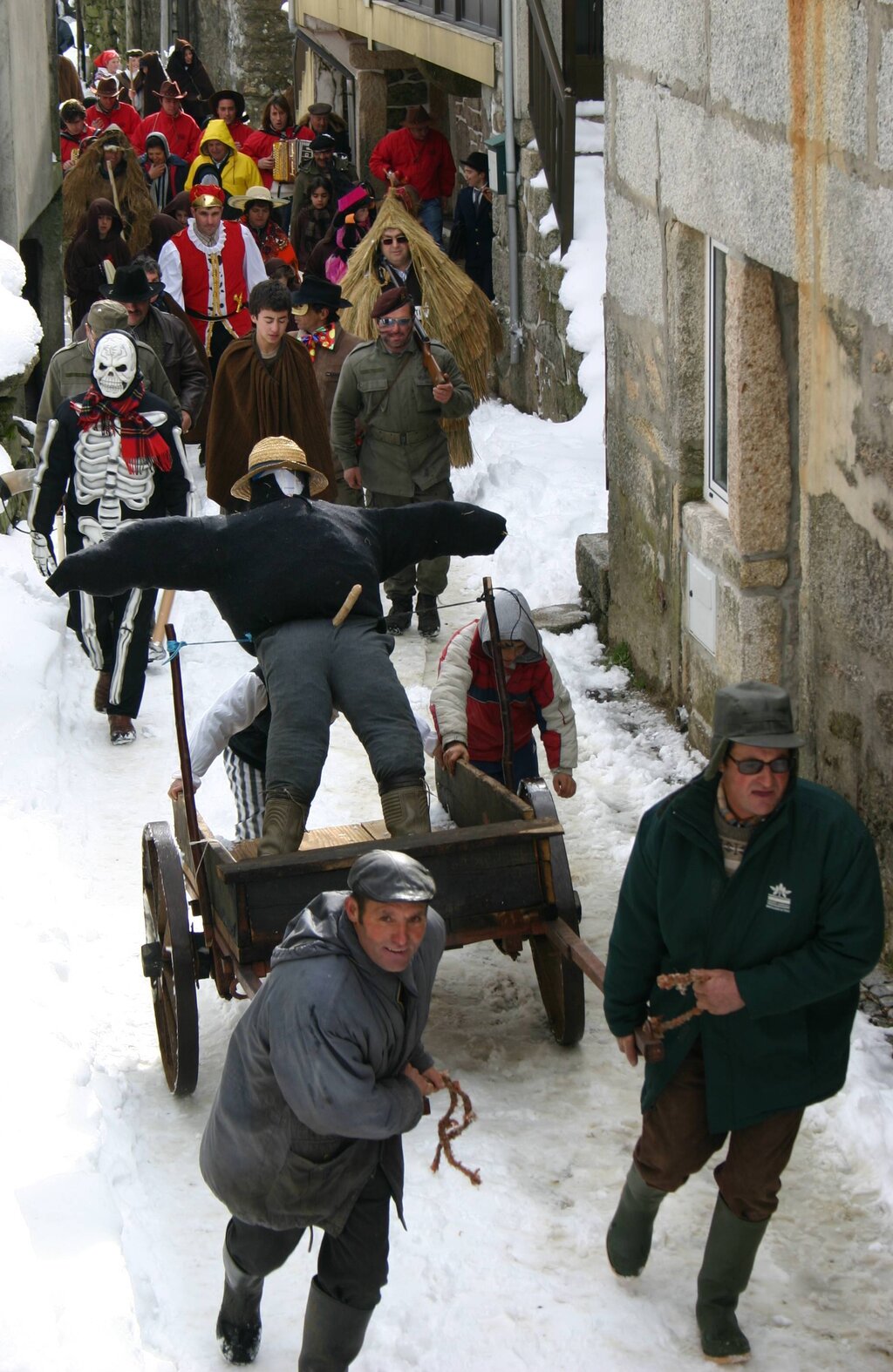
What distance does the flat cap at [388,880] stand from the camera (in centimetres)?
351

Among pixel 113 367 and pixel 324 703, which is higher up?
pixel 113 367

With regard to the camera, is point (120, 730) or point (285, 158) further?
point (285, 158)

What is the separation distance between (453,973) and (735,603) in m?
1.80

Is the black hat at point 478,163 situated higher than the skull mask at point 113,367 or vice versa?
the skull mask at point 113,367

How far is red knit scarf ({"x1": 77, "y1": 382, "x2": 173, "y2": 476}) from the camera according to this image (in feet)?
25.8

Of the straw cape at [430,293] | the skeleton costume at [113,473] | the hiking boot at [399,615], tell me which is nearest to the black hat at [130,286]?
the skeleton costume at [113,473]

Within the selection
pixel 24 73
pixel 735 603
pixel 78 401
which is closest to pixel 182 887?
pixel 735 603

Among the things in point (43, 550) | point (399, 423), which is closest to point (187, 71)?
point (399, 423)

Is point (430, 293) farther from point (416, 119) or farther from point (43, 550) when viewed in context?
point (43, 550)

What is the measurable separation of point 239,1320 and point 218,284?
29.6 ft

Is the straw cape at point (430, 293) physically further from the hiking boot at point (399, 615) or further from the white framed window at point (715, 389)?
the white framed window at point (715, 389)

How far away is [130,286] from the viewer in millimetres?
9711

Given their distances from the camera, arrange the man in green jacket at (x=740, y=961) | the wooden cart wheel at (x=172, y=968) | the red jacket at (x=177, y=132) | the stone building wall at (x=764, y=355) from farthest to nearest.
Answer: the red jacket at (x=177, y=132) → the stone building wall at (x=764, y=355) → the wooden cart wheel at (x=172, y=968) → the man in green jacket at (x=740, y=961)

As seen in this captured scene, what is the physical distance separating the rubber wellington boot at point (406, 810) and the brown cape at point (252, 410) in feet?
11.9
